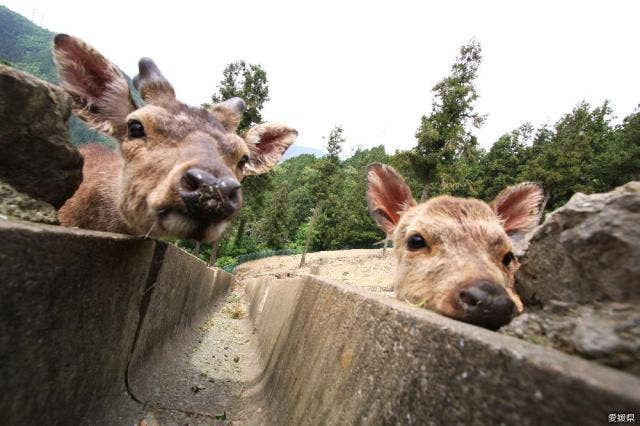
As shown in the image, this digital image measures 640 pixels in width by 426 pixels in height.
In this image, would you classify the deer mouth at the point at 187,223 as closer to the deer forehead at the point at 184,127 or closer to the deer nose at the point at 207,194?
the deer nose at the point at 207,194

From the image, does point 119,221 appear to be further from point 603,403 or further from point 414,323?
point 603,403

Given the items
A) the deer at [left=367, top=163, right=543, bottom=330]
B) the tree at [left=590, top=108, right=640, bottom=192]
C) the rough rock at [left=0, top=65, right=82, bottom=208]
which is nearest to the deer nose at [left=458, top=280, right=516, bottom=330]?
the deer at [left=367, top=163, right=543, bottom=330]

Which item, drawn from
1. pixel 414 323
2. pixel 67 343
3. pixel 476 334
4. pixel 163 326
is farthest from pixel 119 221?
pixel 476 334

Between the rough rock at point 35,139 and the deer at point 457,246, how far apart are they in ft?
11.0

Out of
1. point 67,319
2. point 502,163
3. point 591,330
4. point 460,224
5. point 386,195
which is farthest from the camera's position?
point 502,163

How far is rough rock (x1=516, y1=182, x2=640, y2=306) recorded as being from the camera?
1573 mm

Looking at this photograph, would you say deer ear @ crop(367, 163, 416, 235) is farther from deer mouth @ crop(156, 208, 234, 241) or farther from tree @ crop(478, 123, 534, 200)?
tree @ crop(478, 123, 534, 200)

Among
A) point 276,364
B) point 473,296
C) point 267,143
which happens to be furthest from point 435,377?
point 267,143

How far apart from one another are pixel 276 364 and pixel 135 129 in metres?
3.27

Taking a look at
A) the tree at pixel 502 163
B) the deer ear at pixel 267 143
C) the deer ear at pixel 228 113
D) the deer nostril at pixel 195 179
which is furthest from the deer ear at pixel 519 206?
the tree at pixel 502 163

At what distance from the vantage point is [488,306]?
302cm

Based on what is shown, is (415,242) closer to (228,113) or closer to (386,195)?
(386,195)

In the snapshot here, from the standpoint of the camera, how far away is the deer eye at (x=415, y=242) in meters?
5.12

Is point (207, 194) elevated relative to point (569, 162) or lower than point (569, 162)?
lower
